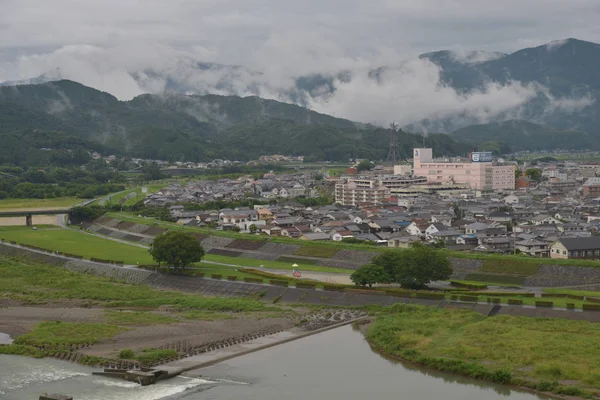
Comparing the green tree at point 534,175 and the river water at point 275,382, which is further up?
the green tree at point 534,175

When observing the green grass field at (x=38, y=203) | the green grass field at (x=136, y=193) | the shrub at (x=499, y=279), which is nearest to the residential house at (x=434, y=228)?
the shrub at (x=499, y=279)

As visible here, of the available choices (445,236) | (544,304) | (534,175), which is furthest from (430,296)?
(534,175)

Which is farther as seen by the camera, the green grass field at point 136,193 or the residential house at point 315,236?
the green grass field at point 136,193

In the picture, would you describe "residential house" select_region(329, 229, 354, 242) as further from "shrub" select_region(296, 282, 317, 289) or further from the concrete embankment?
the concrete embankment

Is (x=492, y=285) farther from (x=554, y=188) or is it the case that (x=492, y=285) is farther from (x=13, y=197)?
(x=13, y=197)

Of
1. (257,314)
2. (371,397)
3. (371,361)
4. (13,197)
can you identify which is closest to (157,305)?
(257,314)

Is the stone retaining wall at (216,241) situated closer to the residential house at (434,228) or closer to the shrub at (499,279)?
the residential house at (434,228)

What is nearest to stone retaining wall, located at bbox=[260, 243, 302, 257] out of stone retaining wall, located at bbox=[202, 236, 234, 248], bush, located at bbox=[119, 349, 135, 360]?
stone retaining wall, located at bbox=[202, 236, 234, 248]
